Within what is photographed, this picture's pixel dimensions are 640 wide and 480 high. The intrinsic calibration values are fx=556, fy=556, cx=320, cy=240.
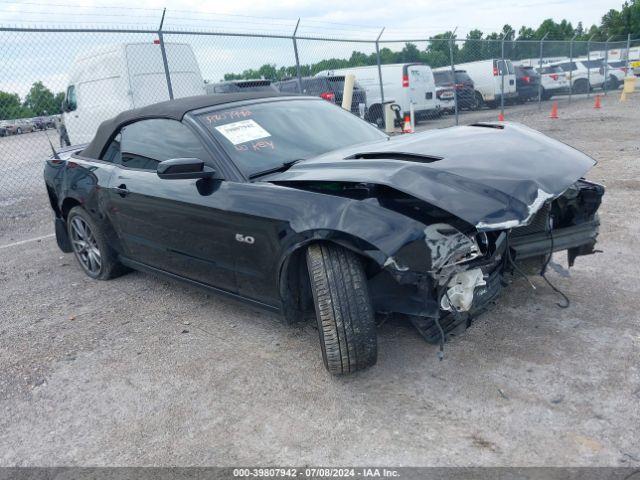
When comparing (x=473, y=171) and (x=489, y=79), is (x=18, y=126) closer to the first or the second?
(x=473, y=171)

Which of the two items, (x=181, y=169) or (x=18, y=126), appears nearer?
(x=181, y=169)

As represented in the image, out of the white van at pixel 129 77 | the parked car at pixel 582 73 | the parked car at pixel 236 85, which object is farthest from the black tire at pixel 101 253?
the parked car at pixel 582 73

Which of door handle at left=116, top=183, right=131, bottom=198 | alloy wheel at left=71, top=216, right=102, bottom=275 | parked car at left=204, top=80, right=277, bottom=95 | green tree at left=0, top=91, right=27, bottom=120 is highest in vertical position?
green tree at left=0, top=91, right=27, bottom=120

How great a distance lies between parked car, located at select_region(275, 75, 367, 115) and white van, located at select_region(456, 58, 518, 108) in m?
7.09

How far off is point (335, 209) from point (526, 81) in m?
20.2

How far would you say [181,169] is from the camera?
3.27 m

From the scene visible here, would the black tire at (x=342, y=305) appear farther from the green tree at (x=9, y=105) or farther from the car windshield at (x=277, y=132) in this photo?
the green tree at (x=9, y=105)

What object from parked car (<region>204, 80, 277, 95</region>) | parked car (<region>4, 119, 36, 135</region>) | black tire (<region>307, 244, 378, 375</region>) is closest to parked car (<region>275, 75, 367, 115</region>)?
parked car (<region>204, 80, 277, 95</region>)

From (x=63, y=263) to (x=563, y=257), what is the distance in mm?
4767

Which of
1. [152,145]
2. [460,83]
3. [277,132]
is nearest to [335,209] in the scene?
[277,132]

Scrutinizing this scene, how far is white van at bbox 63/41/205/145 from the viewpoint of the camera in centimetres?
1039

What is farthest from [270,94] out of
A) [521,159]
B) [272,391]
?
[272,391]

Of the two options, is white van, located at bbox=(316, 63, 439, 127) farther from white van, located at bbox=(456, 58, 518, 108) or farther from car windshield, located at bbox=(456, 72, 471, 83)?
white van, located at bbox=(456, 58, 518, 108)

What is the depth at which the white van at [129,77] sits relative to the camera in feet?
34.1
